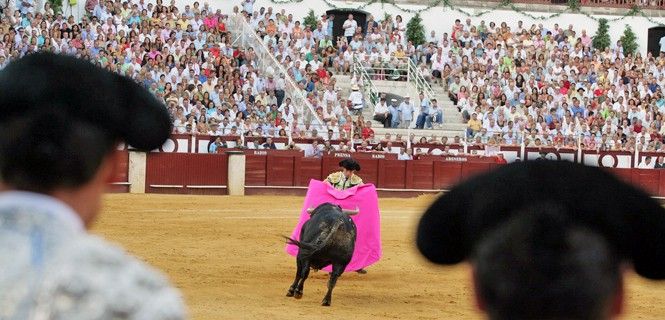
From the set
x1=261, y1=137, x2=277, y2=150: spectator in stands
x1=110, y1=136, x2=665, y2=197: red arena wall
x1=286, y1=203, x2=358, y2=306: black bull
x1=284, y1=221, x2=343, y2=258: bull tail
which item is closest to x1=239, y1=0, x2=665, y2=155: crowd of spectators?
x1=110, y1=136, x2=665, y2=197: red arena wall

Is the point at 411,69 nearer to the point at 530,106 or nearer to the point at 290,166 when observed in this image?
the point at 530,106

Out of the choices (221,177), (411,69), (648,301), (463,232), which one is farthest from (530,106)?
(463,232)

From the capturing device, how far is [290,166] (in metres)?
24.3

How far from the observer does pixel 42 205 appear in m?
1.58

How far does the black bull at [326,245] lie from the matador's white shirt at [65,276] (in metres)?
8.97

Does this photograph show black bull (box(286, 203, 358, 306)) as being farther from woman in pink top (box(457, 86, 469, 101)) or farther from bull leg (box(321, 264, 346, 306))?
woman in pink top (box(457, 86, 469, 101))

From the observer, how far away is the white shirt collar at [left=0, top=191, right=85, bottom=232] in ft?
5.16

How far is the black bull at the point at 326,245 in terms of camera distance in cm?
1063

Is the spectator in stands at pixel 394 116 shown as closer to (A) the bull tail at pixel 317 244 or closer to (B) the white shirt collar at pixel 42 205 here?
(A) the bull tail at pixel 317 244

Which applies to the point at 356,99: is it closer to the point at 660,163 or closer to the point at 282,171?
the point at 282,171

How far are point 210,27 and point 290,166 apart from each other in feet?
12.0

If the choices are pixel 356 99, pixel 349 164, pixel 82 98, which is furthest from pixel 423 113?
pixel 82 98

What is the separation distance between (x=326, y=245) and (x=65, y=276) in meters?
9.15

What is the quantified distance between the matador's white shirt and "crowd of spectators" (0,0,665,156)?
776 inches
